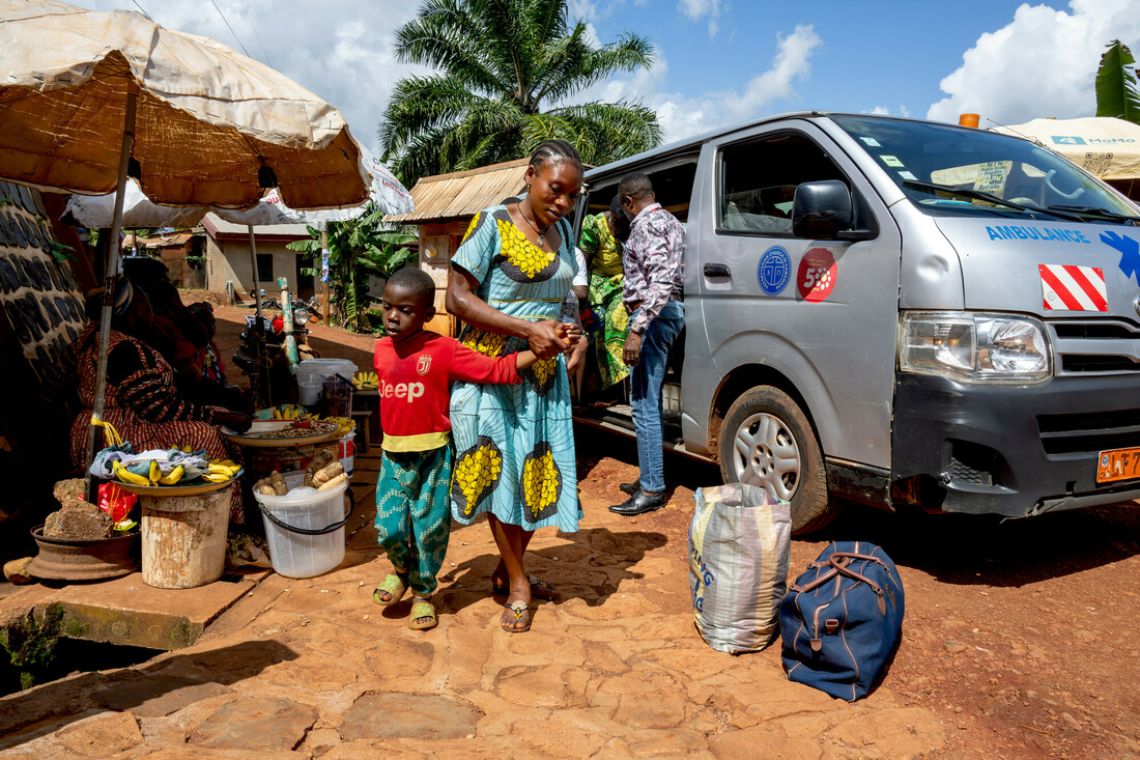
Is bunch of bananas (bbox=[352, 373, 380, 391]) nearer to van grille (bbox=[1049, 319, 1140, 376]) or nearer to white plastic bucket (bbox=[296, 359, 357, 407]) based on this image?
white plastic bucket (bbox=[296, 359, 357, 407])

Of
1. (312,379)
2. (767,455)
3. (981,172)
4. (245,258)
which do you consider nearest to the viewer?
(767,455)

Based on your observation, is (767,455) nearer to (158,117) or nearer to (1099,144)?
(158,117)

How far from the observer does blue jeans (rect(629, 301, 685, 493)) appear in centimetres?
455

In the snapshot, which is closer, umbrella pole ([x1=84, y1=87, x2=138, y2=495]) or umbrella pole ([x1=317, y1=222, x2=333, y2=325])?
umbrella pole ([x1=84, y1=87, x2=138, y2=495])

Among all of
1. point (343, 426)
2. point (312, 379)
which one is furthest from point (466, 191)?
point (343, 426)

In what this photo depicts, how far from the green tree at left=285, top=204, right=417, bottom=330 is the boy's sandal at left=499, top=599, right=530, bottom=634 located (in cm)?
1703

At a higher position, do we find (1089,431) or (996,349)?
(996,349)

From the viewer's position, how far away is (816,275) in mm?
3648

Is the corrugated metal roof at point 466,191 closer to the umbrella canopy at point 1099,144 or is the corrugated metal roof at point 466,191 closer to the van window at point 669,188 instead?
the van window at point 669,188

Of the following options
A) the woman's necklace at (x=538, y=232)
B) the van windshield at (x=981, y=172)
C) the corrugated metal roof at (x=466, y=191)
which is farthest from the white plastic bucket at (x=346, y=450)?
the corrugated metal roof at (x=466, y=191)

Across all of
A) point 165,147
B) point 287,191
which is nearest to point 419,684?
point 287,191

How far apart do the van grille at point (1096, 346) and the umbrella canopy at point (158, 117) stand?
10.9 ft

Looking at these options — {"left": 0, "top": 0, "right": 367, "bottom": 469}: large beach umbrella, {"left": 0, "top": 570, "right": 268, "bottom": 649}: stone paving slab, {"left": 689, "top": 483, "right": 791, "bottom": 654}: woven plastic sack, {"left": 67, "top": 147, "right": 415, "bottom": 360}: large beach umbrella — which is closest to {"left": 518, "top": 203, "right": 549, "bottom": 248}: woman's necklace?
{"left": 0, "top": 0, "right": 367, "bottom": 469}: large beach umbrella

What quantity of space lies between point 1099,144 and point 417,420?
885cm
